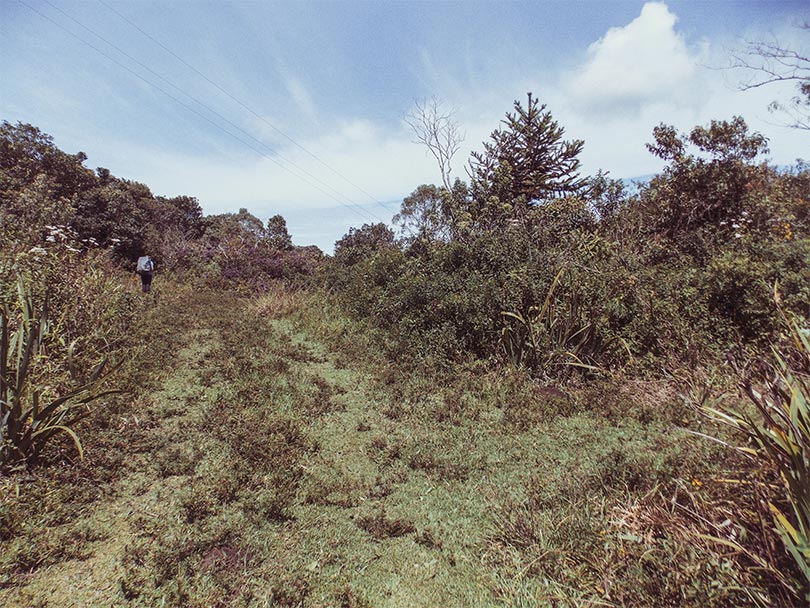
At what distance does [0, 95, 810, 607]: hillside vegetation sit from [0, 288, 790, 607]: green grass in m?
0.02

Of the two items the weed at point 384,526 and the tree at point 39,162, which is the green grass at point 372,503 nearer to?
the weed at point 384,526

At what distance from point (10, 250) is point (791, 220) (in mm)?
16232

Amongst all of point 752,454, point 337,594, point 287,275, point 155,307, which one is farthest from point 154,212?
point 752,454

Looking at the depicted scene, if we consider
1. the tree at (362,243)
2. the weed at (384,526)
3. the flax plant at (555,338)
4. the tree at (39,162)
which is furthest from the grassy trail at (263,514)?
the tree at (39,162)

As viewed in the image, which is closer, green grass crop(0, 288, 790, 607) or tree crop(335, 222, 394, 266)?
green grass crop(0, 288, 790, 607)

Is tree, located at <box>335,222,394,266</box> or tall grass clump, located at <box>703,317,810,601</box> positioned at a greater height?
tree, located at <box>335,222,394,266</box>

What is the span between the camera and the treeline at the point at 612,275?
5.57 meters

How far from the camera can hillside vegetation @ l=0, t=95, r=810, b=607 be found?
2145 mm

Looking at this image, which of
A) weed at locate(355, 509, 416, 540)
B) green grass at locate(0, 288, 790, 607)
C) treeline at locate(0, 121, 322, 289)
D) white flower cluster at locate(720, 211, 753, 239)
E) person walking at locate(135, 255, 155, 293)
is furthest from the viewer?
treeline at locate(0, 121, 322, 289)

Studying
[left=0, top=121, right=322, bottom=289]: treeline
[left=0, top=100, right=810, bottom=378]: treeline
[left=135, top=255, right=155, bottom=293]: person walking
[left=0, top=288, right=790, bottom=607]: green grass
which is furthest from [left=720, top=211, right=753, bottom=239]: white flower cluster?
[left=135, top=255, right=155, bottom=293]: person walking

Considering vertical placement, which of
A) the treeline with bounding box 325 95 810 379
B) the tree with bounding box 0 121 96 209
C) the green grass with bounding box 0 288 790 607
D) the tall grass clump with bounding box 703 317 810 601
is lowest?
the green grass with bounding box 0 288 790 607

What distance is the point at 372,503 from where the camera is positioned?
3.11m

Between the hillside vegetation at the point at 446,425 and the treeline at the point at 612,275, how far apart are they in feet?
0.18

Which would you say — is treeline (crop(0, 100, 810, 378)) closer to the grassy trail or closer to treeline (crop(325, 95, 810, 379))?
treeline (crop(325, 95, 810, 379))
